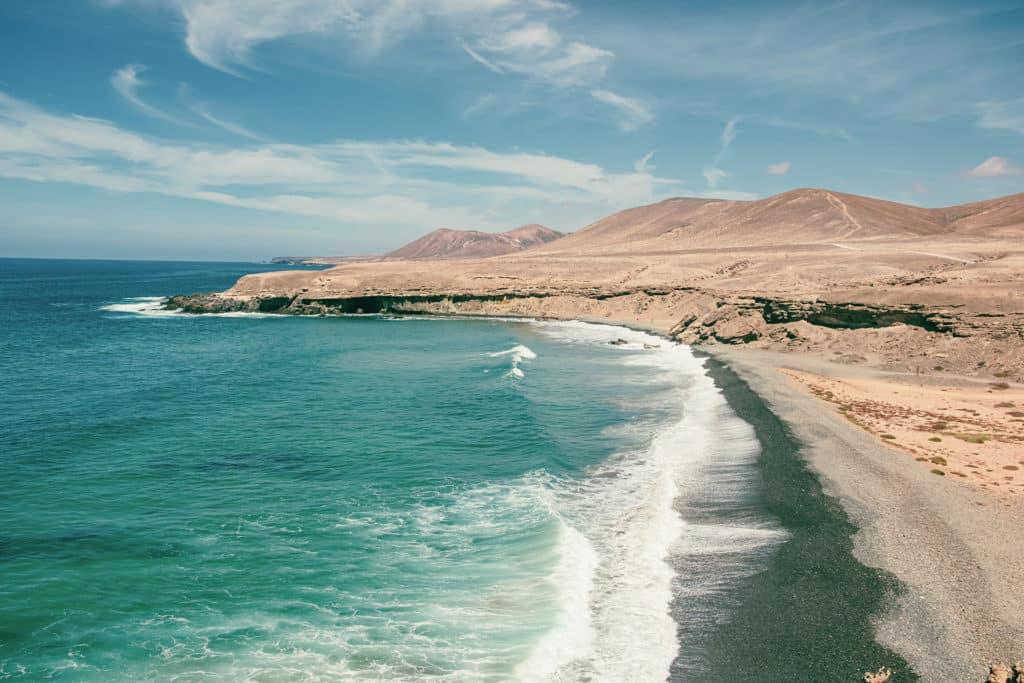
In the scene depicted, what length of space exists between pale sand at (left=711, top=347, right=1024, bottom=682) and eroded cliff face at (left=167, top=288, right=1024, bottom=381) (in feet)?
63.4

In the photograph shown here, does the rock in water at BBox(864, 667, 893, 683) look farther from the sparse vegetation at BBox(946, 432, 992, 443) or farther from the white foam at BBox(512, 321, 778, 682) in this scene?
the sparse vegetation at BBox(946, 432, 992, 443)

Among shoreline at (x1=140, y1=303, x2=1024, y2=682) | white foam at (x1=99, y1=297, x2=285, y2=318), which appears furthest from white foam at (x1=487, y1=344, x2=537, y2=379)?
white foam at (x1=99, y1=297, x2=285, y2=318)

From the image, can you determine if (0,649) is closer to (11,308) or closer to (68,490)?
(68,490)

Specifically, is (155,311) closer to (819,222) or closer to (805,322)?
(805,322)

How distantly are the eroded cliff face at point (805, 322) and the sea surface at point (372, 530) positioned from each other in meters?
14.9

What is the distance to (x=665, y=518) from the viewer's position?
735 inches

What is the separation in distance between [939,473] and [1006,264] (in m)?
50.7

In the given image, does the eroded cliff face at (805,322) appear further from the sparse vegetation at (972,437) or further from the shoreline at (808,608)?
the shoreline at (808,608)

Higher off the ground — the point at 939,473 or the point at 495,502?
the point at 939,473

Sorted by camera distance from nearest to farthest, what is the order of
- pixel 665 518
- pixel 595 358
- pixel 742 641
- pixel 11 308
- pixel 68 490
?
pixel 742 641
pixel 665 518
pixel 68 490
pixel 595 358
pixel 11 308

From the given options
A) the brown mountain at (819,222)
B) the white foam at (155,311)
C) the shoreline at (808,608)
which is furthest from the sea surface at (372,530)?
the brown mountain at (819,222)

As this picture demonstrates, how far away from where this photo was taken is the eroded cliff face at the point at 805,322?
38.4 meters

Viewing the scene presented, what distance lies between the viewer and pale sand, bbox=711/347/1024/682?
11547mm

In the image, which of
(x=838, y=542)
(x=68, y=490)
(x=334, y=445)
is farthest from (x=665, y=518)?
(x=68, y=490)
